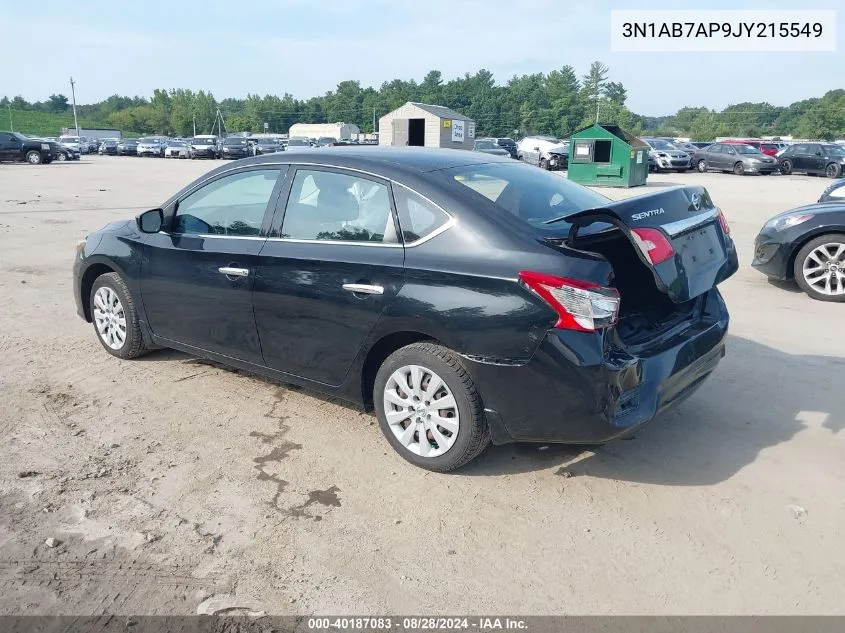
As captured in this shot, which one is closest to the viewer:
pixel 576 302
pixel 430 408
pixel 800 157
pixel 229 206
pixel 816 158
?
pixel 576 302

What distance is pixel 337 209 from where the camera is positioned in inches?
161

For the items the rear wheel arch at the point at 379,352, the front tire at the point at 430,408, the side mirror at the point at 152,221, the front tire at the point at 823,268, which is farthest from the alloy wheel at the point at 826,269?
the side mirror at the point at 152,221

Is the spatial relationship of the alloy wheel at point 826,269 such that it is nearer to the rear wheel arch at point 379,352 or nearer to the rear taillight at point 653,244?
the rear taillight at point 653,244

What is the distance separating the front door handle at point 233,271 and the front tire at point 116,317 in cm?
118

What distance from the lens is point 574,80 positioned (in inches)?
4722

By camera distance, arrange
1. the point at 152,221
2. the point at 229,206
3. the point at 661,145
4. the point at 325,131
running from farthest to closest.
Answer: the point at 325,131, the point at 661,145, the point at 152,221, the point at 229,206

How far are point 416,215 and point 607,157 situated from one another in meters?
21.6

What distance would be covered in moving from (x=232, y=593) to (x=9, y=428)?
2360 mm

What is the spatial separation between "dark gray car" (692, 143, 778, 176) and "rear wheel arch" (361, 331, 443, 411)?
106 feet

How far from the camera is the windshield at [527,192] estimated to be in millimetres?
3738

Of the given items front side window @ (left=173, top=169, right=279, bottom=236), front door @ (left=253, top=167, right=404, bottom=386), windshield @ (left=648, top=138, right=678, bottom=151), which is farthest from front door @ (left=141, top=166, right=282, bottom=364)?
windshield @ (left=648, top=138, right=678, bottom=151)

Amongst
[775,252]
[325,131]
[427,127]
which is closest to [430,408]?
[775,252]

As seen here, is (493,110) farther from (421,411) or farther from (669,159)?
(421,411)

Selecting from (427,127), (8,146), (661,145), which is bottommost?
(8,146)
